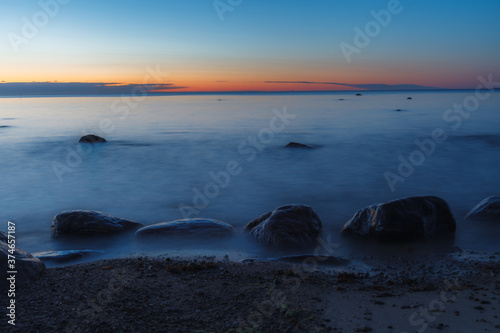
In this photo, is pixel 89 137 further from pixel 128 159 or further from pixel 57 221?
pixel 57 221

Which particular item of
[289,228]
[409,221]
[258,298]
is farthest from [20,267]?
[409,221]

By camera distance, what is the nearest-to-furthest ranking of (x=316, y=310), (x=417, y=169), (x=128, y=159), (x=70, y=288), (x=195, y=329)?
(x=195, y=329)
(x=316, y=310)
(x=70, y=288)
(x=417, y=169)
(x=128, y=159)

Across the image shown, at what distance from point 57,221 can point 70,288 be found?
3.16m

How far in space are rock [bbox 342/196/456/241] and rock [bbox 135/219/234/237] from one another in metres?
2.52

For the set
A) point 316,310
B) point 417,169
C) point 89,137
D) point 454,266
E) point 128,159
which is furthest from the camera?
point 89,137

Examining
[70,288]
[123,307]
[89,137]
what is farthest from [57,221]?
[89,137]

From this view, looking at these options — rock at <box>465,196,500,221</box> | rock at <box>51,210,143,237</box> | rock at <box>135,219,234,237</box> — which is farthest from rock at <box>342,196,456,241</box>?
rock at <box>51,210,143,237</box>

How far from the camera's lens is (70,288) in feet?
15.5

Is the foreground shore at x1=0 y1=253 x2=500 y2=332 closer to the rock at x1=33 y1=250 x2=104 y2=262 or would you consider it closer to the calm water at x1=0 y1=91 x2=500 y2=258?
the rock at x1=33 y1=250 x2=104 y2=262

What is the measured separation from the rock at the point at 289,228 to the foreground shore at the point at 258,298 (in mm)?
876

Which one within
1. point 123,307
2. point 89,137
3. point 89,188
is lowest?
point 123,307

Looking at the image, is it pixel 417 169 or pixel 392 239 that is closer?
pixel 392 239

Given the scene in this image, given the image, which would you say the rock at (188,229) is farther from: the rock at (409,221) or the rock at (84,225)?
the rock at (409,221)

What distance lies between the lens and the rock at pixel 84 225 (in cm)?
731
